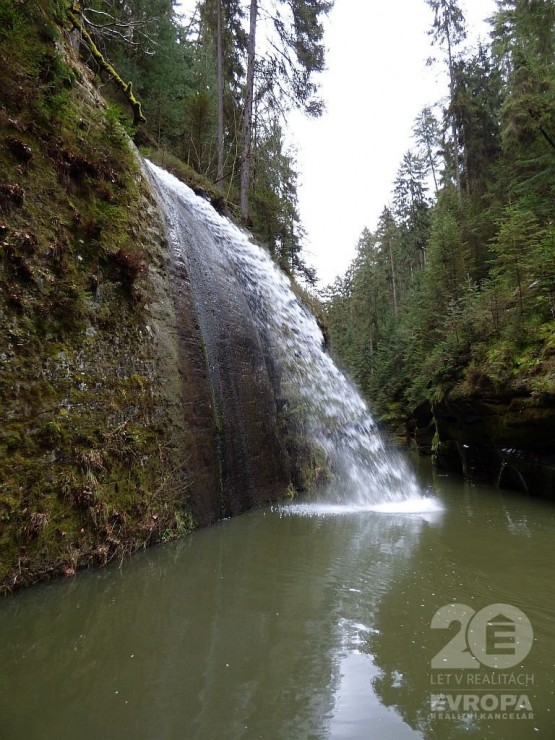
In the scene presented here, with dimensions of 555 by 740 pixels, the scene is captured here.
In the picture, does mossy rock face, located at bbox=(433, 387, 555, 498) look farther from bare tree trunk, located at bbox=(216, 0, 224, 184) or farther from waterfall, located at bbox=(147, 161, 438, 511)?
bare tree trunk, located at bbox=(216, 0, 224, 184)

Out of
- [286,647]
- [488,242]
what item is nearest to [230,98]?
[488,242]

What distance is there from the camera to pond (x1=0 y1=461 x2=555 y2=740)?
81.4 inches

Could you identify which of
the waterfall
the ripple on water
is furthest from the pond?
the waterfall

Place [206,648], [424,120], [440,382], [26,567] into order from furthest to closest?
[424,120], [440,382], [26,567], [206,648]

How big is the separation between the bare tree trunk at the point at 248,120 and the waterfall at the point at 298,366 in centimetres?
305

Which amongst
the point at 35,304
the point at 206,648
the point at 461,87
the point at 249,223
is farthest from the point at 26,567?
the point at 461,87

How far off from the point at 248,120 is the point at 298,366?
373 inches

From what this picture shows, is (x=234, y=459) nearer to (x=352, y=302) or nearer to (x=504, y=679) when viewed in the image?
(x=504, y=679)

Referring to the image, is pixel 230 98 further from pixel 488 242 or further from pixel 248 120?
pixel 488 242

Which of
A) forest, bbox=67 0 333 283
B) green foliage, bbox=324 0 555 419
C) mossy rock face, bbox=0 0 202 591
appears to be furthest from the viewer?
forest, bbox=67 0 333 283

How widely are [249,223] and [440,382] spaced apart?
8025 millimetres

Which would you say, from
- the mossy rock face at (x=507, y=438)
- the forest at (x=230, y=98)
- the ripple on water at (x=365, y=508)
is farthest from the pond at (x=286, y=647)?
the forest at (x=230, y=98)

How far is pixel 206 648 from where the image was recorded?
269 centimetres

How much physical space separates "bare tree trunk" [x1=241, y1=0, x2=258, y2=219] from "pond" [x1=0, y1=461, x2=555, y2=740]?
12086 mm
